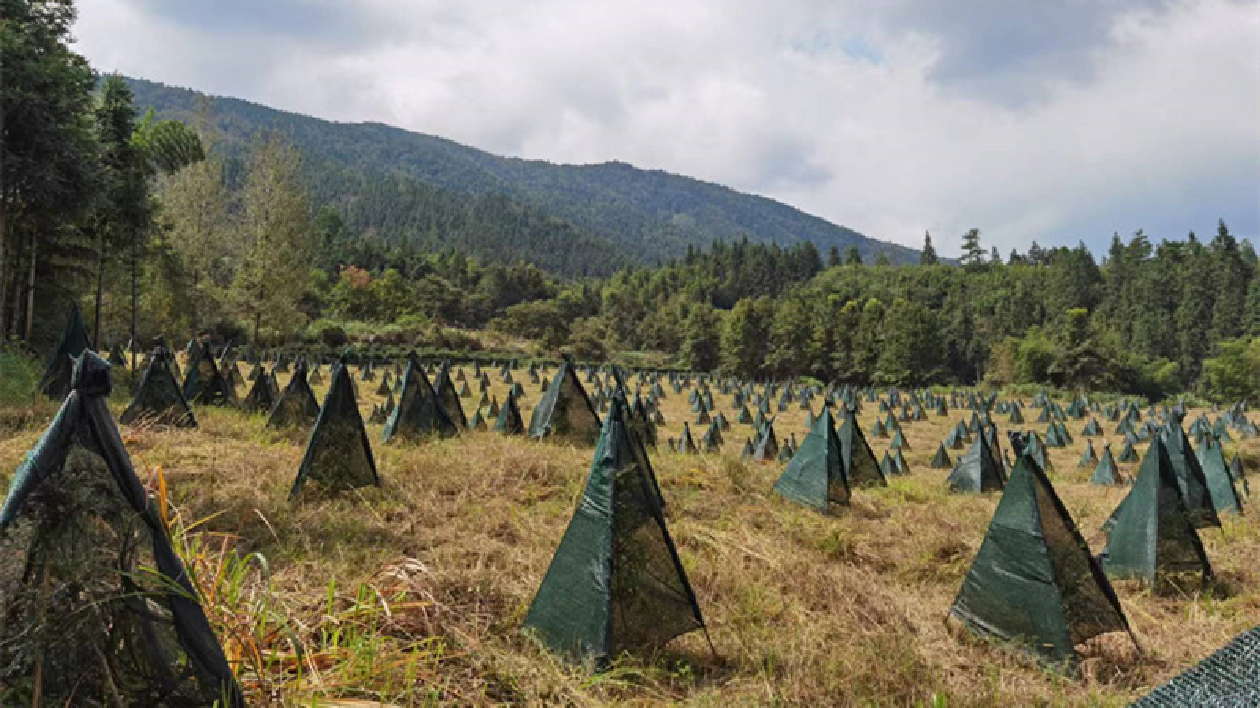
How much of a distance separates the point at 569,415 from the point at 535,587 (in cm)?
716

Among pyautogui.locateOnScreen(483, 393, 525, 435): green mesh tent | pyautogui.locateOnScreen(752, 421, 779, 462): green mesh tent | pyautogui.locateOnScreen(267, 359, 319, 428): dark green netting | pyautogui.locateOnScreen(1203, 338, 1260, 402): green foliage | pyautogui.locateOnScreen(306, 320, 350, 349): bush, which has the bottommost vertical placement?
pyautogui.locateOnScreen(752, 421, 779, 462): green mesh tent

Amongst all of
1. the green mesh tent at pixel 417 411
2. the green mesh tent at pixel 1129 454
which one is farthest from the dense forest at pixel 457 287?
the green mesh tent at pixel 1129 454

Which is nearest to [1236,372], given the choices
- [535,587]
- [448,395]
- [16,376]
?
[448,395]

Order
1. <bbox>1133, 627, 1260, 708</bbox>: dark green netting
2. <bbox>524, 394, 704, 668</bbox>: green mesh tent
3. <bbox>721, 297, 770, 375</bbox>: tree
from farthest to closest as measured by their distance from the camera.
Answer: <bbox>721, 297, 770, 375</bbox>: tree < <bbox>524, 394, 704, 668</bbox>: green mesh tent < <bbox>1133, 627, 1260, 708</bbox>: dark green netting

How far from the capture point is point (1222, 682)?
1970mm

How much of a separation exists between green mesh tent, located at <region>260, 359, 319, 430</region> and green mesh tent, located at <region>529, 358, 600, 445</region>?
12.7 feet

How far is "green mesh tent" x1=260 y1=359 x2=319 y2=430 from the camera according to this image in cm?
1094

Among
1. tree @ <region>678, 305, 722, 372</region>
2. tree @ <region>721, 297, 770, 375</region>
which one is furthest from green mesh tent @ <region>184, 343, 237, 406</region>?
tree @ <region>678, 305, 722, 372</region>

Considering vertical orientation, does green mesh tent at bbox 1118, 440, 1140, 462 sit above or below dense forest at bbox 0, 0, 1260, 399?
below

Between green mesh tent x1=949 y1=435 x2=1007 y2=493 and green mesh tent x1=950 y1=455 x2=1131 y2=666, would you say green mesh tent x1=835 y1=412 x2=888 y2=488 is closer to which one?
green mesh tent x1=949 y1=435 x2=1007 y2=493

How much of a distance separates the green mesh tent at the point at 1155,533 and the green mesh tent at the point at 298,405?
1137cm

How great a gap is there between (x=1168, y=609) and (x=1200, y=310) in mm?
79250

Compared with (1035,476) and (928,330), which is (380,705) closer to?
(1035,476)

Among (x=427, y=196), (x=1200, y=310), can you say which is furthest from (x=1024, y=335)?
(x=427, y=196)
